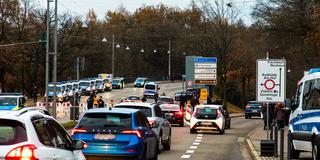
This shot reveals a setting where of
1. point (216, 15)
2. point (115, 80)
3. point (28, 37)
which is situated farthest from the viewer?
point (115, 80)

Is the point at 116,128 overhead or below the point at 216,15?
below

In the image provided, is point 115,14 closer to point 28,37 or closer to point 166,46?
point 166,46

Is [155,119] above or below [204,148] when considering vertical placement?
above

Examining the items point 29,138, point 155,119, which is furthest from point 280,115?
point 29,138

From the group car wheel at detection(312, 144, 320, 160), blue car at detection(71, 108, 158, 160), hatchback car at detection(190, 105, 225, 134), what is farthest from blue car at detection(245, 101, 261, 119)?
blue car at detection(71, 108, 158, 160)

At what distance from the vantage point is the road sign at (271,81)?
893 inches

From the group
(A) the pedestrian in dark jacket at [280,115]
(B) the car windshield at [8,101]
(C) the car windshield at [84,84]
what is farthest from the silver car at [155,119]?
(C) the car windshield at [84,84]

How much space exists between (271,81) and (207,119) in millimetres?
13044

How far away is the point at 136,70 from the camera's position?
141000 millimetres

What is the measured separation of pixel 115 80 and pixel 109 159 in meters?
96.2

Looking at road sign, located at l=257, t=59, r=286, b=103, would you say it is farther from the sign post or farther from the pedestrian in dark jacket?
the pedestrian in dark jacket

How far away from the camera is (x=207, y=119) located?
35.6 m

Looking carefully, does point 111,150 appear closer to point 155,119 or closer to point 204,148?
point 155,119

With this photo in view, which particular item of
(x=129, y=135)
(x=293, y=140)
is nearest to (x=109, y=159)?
(x=129, y=135)
